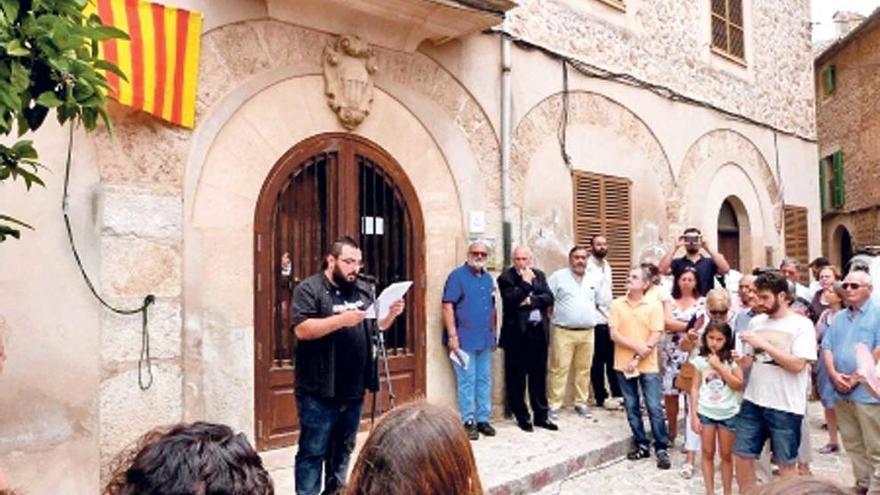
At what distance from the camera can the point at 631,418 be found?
6441 mm

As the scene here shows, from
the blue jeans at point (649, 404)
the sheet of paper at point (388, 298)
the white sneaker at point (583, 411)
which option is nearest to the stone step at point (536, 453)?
the white sneaker at point (583, 411)

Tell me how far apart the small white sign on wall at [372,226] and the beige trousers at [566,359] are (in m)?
2.08

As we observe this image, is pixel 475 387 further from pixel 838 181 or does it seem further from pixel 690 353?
pixel 838 181

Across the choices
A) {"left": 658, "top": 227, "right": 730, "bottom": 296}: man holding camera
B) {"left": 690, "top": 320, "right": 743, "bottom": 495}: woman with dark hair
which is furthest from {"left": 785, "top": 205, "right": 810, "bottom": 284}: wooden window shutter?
{"left": 690, "top": 320, "right": 743, "bottom": 495}: woman with dark hair

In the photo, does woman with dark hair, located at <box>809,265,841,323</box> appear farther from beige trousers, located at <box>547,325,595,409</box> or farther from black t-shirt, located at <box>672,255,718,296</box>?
beige trousers, located at <box>547,325,595,409</box>

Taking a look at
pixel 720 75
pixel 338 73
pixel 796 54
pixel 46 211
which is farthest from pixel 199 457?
pixel 796 54

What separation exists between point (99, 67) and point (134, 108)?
9.82ft

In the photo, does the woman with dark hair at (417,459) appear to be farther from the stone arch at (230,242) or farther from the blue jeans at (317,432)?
the stone arch at (230,242)

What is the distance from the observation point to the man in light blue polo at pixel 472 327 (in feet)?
22.0

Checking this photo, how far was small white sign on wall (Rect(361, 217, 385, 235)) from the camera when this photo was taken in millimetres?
6562

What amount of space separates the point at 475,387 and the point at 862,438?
304 cm

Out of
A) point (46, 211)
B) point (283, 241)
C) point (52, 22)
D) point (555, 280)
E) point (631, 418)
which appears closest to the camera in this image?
point (52, 22)

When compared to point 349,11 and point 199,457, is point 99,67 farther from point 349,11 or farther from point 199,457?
point 349,11

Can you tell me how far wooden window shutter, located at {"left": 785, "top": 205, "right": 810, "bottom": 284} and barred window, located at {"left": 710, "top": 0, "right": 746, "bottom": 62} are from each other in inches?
114
